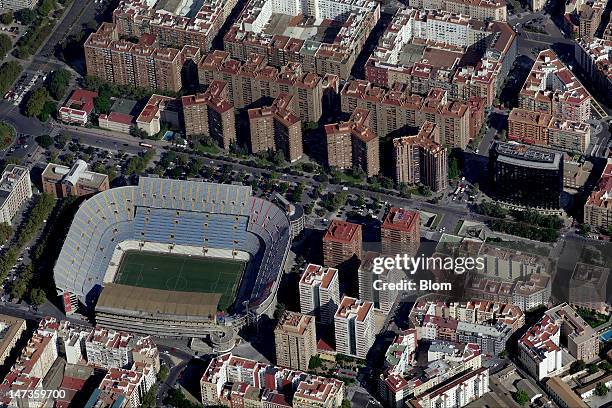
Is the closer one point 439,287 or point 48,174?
point 439,287

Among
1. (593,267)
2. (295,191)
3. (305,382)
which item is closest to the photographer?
(305,382)

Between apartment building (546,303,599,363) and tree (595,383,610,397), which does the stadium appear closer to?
apartment building (546,303,599,363)

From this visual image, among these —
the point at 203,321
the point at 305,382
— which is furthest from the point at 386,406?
the point at 203,321

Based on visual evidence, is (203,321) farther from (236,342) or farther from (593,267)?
(593,267)

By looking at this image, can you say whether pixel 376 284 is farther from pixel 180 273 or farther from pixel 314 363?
pixel 180 273

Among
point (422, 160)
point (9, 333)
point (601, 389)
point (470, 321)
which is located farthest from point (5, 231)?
point (601, 389)

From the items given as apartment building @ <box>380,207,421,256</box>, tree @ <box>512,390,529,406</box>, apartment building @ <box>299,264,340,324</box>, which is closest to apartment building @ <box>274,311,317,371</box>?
apartment building @ <box>299,264,340,324</box>

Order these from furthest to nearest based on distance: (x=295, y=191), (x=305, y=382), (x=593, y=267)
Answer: (x=295, y=191) < (x=593, y=267) < (x=305, y=382)

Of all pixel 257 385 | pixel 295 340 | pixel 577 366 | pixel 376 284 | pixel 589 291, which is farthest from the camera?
pixel 376 284
